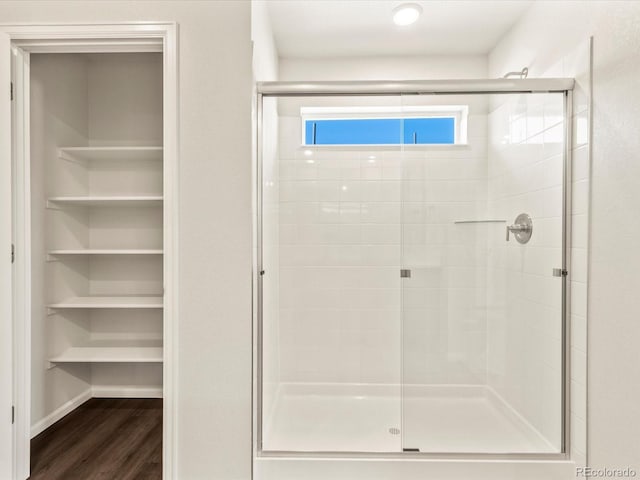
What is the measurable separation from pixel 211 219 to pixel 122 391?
191 cm

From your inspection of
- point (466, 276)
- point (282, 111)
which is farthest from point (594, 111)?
point (282, 111)

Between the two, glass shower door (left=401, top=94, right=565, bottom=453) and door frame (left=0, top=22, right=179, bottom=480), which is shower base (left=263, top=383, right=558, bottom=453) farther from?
door frame (left=0, top=22, right=179, bottom=480)

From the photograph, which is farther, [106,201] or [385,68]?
[385,68]

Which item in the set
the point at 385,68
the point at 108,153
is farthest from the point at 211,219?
the point at 385,68

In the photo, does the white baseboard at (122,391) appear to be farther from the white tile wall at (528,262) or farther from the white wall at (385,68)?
the white wall at (385,68)

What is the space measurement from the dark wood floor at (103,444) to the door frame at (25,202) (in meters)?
Answer: 0.21

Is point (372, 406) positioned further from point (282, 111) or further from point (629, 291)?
point (282, 111)

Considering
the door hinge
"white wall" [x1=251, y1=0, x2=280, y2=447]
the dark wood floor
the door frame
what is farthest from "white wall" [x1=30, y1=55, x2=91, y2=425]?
the door hinge

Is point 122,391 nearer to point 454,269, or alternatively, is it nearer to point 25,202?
point 25,202

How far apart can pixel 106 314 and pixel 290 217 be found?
5.20 feet

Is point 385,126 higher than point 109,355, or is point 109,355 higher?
point 385,126

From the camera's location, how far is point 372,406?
8.29ft

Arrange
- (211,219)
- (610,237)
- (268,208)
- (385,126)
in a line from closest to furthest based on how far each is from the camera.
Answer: (610,237), (211,219), (268,208), (385,126)

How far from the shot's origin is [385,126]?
2496mm
